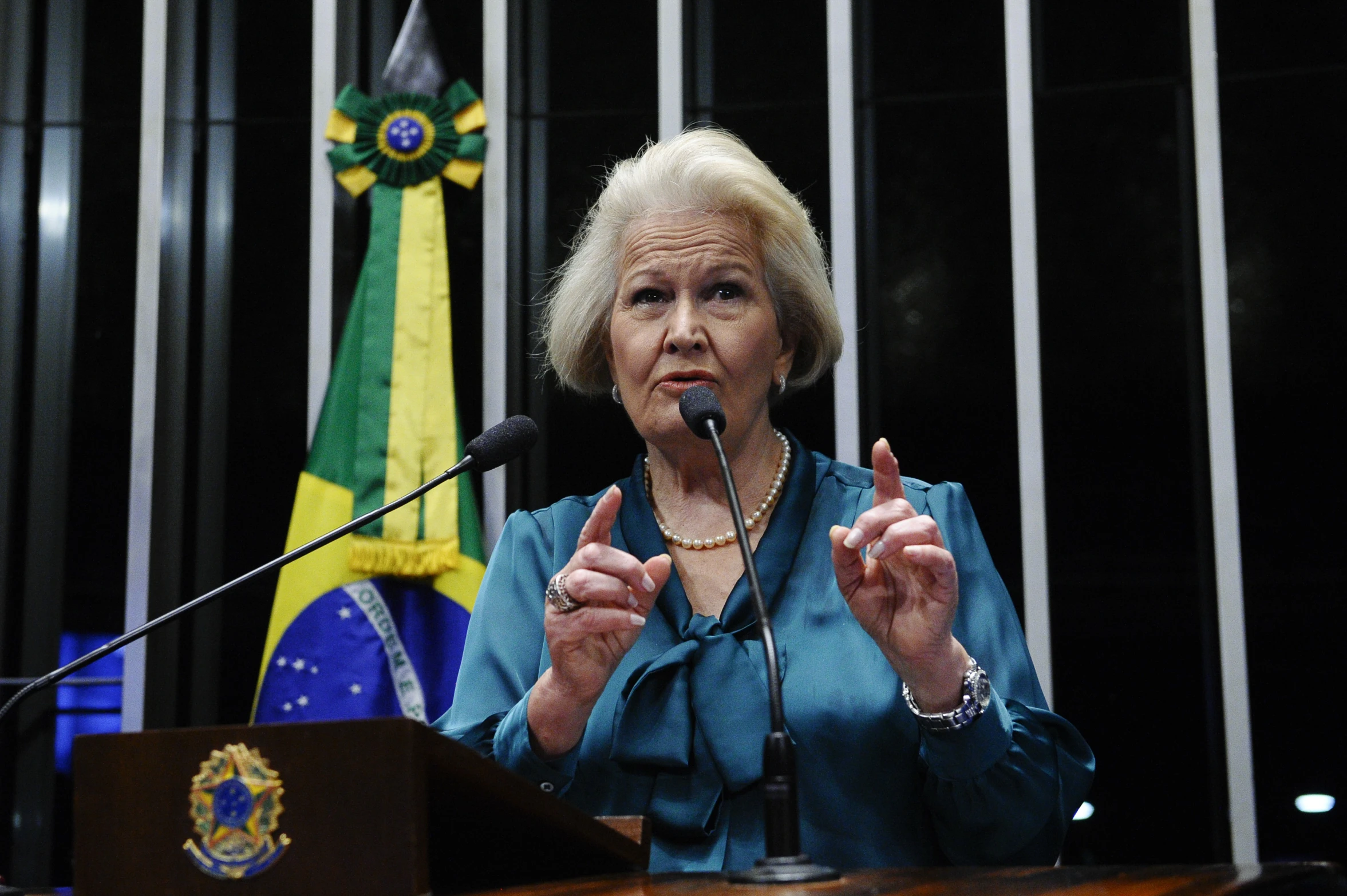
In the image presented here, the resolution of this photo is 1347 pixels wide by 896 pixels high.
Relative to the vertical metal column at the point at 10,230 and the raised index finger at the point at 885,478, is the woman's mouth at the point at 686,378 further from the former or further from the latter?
the vertical metal column at the point at 10,230

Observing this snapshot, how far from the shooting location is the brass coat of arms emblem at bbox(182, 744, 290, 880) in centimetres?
100

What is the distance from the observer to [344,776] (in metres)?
0.98

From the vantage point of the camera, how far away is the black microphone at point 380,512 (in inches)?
60.4

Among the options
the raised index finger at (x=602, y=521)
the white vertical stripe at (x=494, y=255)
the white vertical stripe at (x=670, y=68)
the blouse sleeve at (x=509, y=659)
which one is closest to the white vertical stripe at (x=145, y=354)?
the white vertical stripe at (x=494, y=255)

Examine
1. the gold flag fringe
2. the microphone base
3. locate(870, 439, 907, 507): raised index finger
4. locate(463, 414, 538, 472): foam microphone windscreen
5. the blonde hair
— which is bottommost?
the microphone base

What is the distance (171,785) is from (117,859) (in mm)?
75

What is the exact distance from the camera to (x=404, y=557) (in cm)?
313

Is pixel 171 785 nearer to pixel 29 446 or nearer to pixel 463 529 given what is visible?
pixel 463 529

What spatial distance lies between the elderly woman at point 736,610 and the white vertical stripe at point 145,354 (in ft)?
5.42

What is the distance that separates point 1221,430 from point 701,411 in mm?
2073

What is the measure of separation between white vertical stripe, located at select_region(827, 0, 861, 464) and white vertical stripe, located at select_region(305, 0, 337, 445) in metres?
1.29

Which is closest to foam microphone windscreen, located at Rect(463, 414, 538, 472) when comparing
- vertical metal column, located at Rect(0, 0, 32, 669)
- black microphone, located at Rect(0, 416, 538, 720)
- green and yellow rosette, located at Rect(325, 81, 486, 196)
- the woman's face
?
black microphone, located at Rect(0, 416, 538, 720)

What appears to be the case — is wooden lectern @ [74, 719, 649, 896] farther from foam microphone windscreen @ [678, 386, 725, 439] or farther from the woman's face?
the woman's face

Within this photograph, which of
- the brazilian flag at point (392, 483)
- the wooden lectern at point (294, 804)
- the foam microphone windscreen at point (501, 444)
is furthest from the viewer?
the brazilian flag at point (392, 483)
